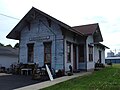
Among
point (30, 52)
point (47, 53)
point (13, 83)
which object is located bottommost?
point (13, 83)

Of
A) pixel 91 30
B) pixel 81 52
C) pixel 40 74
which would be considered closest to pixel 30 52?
A: pixel 40 74

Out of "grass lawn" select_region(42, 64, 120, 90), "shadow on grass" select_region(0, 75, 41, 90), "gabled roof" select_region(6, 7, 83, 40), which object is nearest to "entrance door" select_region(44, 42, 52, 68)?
"gabled roof" select_region(6, 7, 83, 40)

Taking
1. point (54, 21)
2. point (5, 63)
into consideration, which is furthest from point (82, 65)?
point (5, 63)

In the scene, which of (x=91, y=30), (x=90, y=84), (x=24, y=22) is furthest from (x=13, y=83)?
(x=91, y=30)

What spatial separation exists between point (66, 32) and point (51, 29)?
4.87 feet

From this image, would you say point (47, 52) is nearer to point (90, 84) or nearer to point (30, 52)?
point (30, 52)

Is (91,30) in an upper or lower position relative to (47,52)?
upper

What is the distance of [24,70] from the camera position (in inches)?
850

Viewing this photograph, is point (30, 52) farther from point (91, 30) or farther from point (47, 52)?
point (91, 30)

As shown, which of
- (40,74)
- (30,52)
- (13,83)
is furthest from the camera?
(30,52)

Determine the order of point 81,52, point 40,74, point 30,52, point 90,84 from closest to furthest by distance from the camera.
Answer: point 90,84, point 40,74, point 30,52, point 81,52

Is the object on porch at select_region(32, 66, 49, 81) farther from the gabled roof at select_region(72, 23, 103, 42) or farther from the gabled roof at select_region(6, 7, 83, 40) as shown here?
the gabled roof at select_region(72, 23, 103, 42)

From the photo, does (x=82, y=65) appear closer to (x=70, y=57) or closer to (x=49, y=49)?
(x=70, y=57)

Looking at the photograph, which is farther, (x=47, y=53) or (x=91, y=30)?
(x=91, y=30)
